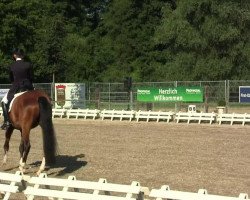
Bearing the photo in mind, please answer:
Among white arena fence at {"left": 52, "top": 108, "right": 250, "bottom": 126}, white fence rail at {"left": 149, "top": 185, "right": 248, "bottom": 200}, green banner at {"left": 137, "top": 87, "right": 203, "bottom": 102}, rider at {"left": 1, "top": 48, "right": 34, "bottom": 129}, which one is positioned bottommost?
white arena fence at {"left": 52, "top": 108, "right": 250, "bottom": 126}

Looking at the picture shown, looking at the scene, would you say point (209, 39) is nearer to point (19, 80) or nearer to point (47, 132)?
point (19, 80)

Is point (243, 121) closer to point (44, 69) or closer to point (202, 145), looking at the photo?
point (202, 145)

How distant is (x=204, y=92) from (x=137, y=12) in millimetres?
42863

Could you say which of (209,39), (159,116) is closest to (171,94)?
(159,116)

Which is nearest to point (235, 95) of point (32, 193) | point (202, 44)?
point (202, 44)

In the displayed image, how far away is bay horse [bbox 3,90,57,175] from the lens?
1298cm

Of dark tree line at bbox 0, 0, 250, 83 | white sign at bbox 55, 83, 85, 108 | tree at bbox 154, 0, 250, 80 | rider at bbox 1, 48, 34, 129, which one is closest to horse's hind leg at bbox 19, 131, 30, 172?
rider at bbox 1, 48, 34, 129

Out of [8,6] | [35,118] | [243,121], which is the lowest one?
[243,121]

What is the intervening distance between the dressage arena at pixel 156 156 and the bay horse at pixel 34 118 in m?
0.74

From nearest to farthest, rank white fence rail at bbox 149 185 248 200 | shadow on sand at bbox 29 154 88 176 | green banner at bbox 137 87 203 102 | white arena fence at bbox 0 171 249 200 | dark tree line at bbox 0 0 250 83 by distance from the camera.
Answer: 1. white fence rail at bbox 149 185 248 200
2. white arena fence at bbox 0 171 249 200
3. shadow on sand at bbox 29 154 88 176
4. green banner at bbox 137 87 203 102
5. dark tree line at bbox 0 0 250 83

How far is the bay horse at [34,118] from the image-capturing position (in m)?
13.0

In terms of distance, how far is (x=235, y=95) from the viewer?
1314 inches

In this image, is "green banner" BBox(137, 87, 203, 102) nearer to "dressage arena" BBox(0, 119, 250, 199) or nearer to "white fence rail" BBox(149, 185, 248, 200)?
"dressage arena" BBox(0, 119, 250, 199)

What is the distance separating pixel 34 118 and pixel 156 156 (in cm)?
493
